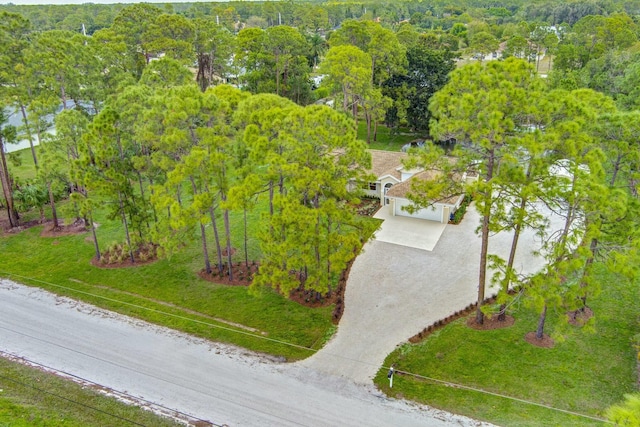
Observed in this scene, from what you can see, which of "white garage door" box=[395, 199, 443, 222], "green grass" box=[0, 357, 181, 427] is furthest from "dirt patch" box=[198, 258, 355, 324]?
"green grass" box=[0, 357, 181, 427]

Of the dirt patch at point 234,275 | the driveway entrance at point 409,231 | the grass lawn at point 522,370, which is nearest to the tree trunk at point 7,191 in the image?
the dirt patch at point 234,275

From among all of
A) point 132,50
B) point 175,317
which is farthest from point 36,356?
point 132,50

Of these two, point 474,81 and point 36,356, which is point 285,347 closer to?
point 36,356

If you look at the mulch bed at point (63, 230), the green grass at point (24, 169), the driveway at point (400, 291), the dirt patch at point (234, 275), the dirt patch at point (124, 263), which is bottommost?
the driveway at point (400, 291)

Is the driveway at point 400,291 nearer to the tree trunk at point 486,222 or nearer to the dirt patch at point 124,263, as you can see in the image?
the tree trunk at point 486,222

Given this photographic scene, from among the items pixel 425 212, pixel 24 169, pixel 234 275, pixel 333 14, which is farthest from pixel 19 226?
pixel 333 14

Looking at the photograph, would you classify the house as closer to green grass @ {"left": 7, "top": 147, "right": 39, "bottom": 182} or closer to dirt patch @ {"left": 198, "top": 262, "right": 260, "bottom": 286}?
dirt patch @ {"left": 198, "top": 262, "right": 260, "bottom": 286}
